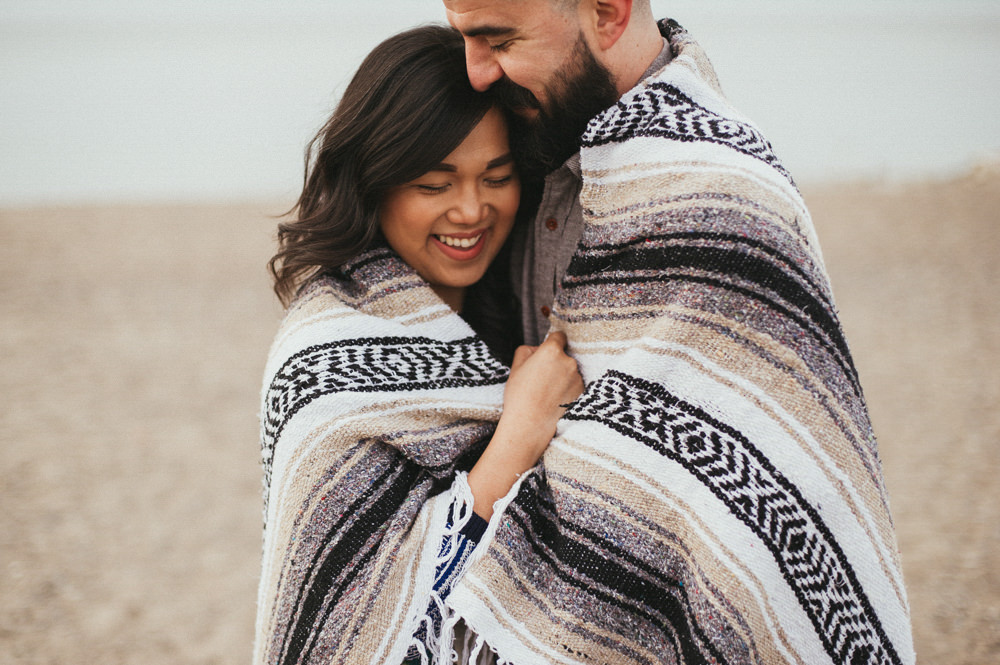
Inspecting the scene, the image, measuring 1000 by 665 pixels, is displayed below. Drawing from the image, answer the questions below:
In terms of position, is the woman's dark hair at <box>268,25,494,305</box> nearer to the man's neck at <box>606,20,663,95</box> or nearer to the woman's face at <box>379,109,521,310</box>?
the woman's face at <box>379,109,521,310</box>

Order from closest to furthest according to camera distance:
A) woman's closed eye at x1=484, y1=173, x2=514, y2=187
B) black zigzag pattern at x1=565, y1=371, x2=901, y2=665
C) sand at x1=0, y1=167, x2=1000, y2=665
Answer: black zigzag pattern at x1=565, y1=371, x2=901, y2=665
woman's closed eye at x1=484, y1=173, x2=514, y2=187
sand at x1=0, y1=167, x2=1000, y2=665

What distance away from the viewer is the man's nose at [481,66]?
1986 mm

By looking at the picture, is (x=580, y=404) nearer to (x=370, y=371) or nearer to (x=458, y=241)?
(x=370, y=371)

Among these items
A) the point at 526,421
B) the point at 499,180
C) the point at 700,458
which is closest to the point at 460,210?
the point at 499,180

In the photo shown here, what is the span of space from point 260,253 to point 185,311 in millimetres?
1606

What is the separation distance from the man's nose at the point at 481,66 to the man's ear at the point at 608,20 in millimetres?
252

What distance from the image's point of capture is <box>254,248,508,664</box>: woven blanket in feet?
5.67

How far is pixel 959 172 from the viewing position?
10367 millimetres

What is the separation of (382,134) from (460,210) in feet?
0.88

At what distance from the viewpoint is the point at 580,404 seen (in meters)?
1.73

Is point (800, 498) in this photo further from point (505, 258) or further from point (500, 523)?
point (505, 258)

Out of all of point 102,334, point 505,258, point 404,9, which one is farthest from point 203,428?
point 404,9

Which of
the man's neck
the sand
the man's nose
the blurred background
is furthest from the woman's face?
the sand

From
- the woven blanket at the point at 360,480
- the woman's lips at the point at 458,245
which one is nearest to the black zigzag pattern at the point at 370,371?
the woven blanket at the point at 360,480
